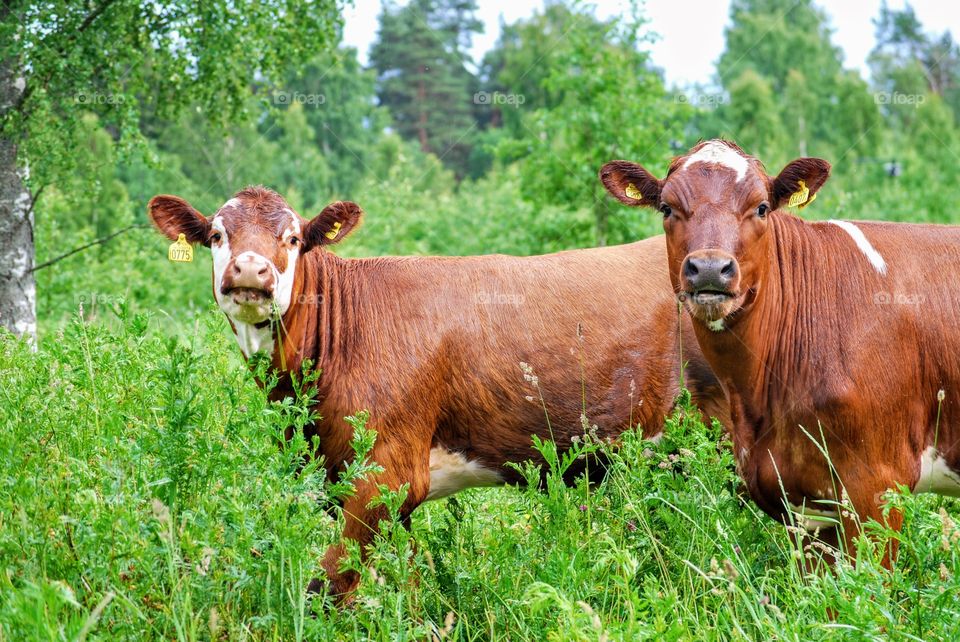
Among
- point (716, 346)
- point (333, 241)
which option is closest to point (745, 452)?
point (716, 346)

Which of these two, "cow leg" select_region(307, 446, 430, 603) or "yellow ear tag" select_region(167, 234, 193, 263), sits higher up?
"yellow ear tag" select_region(167, 234, 193, 263)

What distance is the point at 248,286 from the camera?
5.21 meters

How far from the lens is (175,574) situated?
3650mm

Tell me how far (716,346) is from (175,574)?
279cm

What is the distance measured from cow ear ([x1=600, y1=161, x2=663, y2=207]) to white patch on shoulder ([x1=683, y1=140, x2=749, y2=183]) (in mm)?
347

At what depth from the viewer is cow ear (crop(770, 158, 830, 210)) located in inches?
197

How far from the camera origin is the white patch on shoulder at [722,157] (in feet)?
16.1

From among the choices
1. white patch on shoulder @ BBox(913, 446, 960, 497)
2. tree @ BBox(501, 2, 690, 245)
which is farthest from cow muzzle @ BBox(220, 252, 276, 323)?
tree @ BBox(501, 2, 690, 245)

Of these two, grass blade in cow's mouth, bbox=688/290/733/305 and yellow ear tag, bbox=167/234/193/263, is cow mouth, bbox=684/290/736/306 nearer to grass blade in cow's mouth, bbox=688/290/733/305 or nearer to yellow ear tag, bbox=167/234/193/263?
grass blade in cow's mouth, bbox=688/290/733/305

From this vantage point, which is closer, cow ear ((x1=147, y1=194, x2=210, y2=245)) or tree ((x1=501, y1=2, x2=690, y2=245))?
cow ear ((x1=147, y1=194, x2=210, y2=245))

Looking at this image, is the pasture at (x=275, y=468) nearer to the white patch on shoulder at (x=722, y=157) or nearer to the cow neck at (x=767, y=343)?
the cow neck at (x=767, y=343)

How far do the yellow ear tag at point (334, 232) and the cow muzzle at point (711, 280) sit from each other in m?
2.28

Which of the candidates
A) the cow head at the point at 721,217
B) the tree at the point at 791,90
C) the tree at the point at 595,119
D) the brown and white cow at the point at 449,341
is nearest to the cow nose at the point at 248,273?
the brown and white cow at the point at 449,341

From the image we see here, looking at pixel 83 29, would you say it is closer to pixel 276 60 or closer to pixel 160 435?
pixel 276 60
